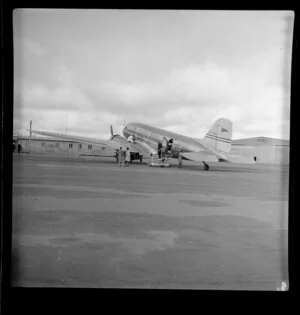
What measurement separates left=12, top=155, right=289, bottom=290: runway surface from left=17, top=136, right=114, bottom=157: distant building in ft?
0.21

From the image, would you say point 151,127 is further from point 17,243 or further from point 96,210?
point 17,243

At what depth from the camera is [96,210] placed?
1.98m

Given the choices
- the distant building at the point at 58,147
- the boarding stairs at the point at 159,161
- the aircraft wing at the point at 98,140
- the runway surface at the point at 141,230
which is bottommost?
the runway surface at the point at 141,230

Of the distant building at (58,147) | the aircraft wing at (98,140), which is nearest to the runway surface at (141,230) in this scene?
the distant building at (58,147)

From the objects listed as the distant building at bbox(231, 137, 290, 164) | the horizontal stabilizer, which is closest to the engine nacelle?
the horizontal stabilizer

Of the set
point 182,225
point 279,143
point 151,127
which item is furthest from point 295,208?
point 151,127

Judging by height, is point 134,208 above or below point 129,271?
above

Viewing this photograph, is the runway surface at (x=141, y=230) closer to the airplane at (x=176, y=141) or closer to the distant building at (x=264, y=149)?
the distant building at (x=264, y=149)

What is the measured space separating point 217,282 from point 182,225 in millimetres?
394

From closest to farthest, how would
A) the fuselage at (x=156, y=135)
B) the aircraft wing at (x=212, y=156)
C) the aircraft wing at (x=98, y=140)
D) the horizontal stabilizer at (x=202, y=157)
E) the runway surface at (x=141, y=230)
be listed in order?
the runway surface at (x=141, y=230)
the aircraft wing at (x=98, y=140)
the fuselage at (x=156, y=135)
the aircraft wing at (x=212, y=156)
the horizontal stabilizer at (x=202, y=157)

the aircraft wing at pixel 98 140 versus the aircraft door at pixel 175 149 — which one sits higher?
the aircraft wing at pixel 98 140

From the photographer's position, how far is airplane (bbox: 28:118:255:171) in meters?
2.14

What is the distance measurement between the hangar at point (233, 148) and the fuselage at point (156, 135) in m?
0.23

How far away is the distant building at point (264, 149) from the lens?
72.9 inches
